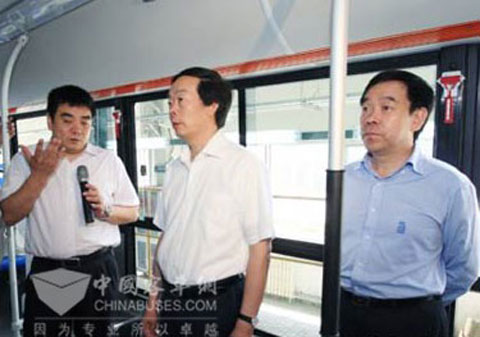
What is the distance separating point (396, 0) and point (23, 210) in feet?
6.26

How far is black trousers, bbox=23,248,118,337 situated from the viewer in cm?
168

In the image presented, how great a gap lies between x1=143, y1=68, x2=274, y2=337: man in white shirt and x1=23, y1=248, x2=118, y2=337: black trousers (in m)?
0.51

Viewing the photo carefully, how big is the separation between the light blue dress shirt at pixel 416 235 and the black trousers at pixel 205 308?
449mm

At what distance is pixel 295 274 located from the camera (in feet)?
7.98

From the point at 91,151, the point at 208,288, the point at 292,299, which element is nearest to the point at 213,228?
the point at 208,288

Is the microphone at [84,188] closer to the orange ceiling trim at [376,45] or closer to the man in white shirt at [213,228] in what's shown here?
the man in white shirt at [213,228]

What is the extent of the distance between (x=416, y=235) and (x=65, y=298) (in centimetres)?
160

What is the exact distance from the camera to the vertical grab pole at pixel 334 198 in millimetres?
679

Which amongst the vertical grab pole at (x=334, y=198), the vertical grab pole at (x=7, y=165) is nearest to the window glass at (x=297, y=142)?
the vertical grab pole at (x=334, y=198)

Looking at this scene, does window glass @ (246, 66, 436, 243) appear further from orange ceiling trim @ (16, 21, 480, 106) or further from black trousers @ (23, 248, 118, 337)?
black trousers @ (23, 248, 118, 337)

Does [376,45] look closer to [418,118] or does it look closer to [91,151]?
[418,118]

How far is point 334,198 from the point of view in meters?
0.69

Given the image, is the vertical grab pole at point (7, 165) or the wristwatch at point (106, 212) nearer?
the wristwatch at point (106, 212)

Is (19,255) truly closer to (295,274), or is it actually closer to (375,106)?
(295,274)
